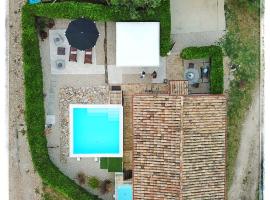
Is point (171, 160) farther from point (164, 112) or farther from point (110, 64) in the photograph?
point (110, 64)

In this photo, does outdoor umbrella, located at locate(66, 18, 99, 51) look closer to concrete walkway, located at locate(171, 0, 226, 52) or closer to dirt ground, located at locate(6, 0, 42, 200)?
dirt ground, located at locate(6, 0, 42, 200)

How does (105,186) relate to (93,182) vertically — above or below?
below

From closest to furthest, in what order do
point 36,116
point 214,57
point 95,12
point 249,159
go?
point 95,12 → point 36,116 → point 214,57 → point 249,159

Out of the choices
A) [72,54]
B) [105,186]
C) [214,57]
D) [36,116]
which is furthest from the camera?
[105,186]

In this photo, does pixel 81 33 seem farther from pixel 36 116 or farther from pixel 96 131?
pixel 96 131

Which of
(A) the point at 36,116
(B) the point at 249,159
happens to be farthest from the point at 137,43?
(B) the point at 249,159
